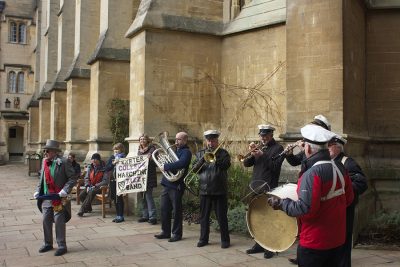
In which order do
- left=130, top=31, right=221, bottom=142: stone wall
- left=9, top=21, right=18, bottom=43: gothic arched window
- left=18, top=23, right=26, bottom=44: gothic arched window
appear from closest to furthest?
left=130, top=31, right=221, bottom=142: stone wall
left=9, top=21, right=18, bottom=43: gothic arched window
left=18, top=23, right=26, bottom=44: gothic arched window

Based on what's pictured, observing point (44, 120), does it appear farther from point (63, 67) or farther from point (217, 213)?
point (217, 213)

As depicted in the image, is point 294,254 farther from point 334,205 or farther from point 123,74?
point 123,74

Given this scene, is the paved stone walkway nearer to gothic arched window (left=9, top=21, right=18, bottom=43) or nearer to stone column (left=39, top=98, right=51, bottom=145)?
stone column (left=39, top=98, right=51, bottom=145)

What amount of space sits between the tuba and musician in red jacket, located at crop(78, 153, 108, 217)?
6.00ft

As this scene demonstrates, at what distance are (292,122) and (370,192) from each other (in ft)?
5.99

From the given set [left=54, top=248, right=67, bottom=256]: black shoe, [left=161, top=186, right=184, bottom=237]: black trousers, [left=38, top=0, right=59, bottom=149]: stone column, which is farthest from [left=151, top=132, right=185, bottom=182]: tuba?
[left=38, top=0, right=59, bottom=149]: stone column

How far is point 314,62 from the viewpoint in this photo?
7207 millimetres

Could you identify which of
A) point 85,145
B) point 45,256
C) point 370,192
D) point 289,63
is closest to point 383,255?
point 370,192

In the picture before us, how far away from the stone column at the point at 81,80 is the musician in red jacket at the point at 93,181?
24.4 feet

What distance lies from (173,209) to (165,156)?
110 centimetres

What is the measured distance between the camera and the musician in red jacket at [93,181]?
9.34 meters

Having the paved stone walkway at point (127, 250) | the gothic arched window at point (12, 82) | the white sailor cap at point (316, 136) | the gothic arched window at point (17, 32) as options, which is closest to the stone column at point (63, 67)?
the paved stone walkway at point (127, 250)

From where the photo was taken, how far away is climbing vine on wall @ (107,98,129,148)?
13.5 metres

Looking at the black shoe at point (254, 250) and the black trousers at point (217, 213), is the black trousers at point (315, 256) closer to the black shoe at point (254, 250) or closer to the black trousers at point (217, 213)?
the black shoe at point (254, 250)
